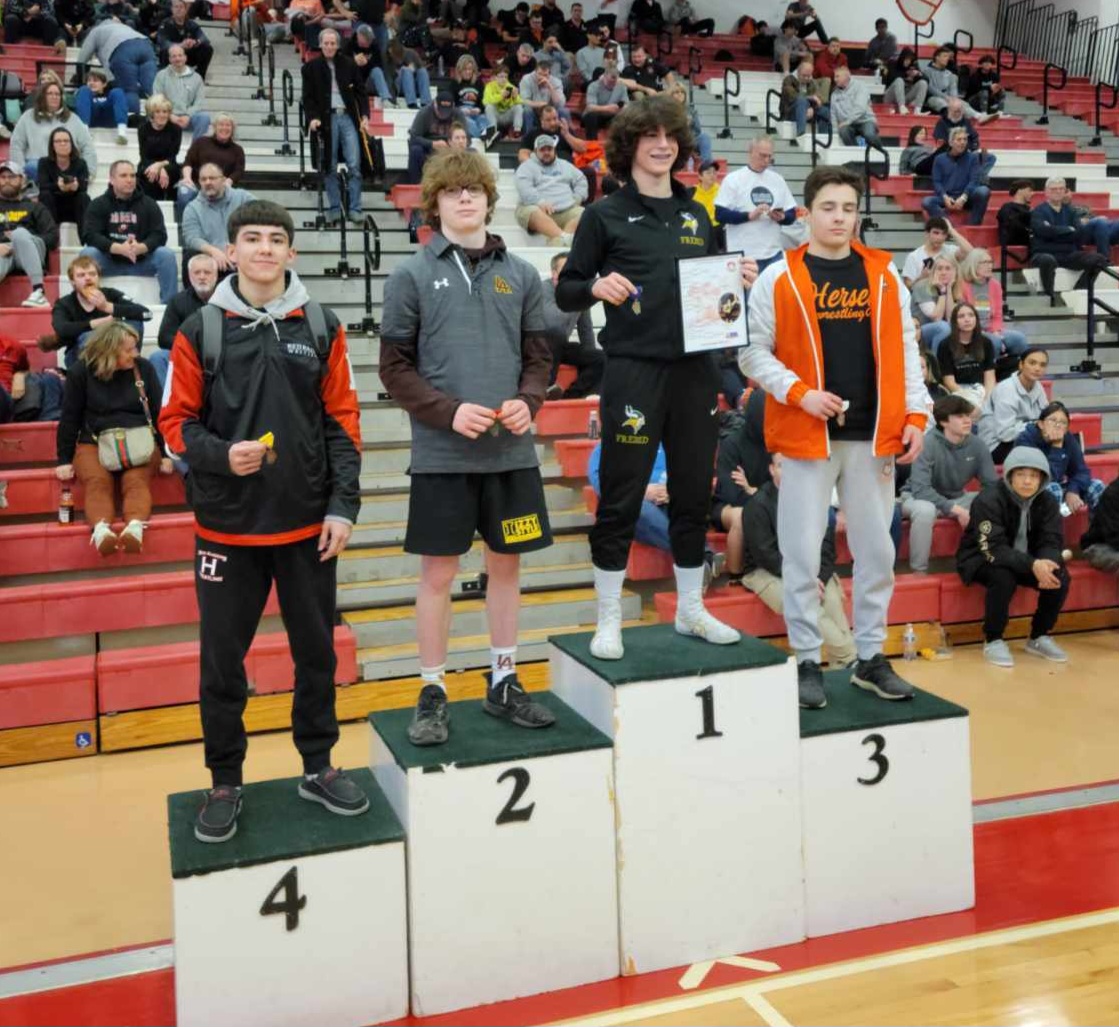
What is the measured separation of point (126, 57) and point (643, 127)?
8.34 meters

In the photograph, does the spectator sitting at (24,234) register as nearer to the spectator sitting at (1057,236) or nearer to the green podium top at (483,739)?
the green podium top at (483,739)

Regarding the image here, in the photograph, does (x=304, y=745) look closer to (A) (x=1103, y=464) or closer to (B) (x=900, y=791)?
(B) (x=900, y=791)

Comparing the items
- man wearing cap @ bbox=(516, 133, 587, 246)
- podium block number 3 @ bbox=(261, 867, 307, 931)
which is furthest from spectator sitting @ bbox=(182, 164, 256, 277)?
podium block number 3 @ bbox=(261, 867, 307, 931)

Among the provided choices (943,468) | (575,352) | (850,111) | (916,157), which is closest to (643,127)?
(943,468)

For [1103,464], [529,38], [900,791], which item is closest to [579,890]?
[900,791]

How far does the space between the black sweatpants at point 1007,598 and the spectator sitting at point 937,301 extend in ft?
7.72

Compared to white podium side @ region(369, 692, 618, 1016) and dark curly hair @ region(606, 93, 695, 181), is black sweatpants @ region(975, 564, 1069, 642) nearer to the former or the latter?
dark curly hair @ region(606, 93, 695, 181)

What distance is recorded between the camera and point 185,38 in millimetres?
10820

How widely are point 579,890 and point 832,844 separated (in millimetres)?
756

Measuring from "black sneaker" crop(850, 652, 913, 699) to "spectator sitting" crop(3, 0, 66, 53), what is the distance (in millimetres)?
11689

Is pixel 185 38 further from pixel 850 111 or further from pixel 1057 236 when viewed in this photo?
pixel 1057 236

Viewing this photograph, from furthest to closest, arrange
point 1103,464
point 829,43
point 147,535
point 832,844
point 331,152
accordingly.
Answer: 1. point 829,43
2. point 331,152
3. point 1103,464
4. point 147,535
5. point 832,844

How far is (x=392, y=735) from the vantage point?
306 centimetres

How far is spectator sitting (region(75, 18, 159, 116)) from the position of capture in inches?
393
